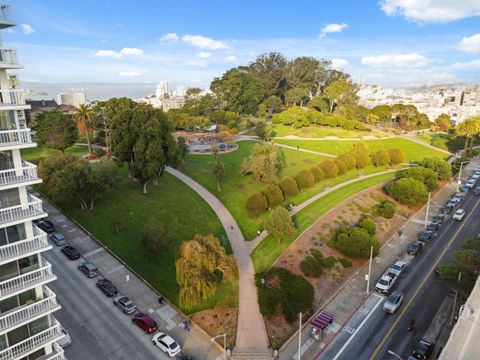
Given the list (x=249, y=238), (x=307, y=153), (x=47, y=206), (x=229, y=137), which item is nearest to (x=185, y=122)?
(x=229, y=137)

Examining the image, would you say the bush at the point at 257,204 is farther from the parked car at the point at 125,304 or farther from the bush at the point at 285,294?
the parked car at the point at 125,304

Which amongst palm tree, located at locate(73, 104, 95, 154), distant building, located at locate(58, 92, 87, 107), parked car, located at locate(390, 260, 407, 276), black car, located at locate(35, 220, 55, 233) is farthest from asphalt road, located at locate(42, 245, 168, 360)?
distant building, located at locate(58, 92, 87, 107)

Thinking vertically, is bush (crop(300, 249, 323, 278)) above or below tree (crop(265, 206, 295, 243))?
below

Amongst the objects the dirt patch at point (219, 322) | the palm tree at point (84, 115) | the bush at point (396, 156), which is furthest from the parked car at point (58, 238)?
the bush at point (396, 156)

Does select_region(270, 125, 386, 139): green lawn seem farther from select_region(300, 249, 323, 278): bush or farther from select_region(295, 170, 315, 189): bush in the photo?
select_region(300, 249, 323, 278): bush

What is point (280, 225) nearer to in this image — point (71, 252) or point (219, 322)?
point (219, 322)

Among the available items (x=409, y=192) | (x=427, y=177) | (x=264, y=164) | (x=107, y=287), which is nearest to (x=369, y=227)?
(x=409, y=192)
